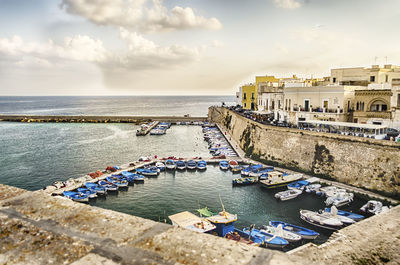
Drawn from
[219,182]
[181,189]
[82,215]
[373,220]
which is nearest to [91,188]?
[181,189]

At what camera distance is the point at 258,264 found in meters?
4.54

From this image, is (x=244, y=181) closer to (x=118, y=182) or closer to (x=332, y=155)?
(x=332, y=155)

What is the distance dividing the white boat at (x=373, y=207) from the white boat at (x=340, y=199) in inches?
48.2

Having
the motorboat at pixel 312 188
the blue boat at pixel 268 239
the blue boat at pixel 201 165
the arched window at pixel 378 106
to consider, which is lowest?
the blue boat at pixel 268 239

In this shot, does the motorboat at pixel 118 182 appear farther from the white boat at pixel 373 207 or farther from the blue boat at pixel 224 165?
the white boat at pixel 373 207

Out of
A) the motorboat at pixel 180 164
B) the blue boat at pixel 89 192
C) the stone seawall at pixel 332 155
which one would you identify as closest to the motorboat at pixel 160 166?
the motorboat at pixel 180 164

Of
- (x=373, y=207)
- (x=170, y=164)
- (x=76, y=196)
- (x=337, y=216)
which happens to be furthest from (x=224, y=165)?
(x=76, y=196)

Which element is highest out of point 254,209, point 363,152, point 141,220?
point 141,220

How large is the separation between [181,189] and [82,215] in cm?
1854

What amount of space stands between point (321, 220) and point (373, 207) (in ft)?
13.7

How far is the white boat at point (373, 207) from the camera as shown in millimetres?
18266

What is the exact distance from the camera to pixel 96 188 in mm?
23531

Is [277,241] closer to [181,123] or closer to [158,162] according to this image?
[158,162]

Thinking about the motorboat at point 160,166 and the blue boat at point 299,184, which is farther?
the motorboat at point 160,166
